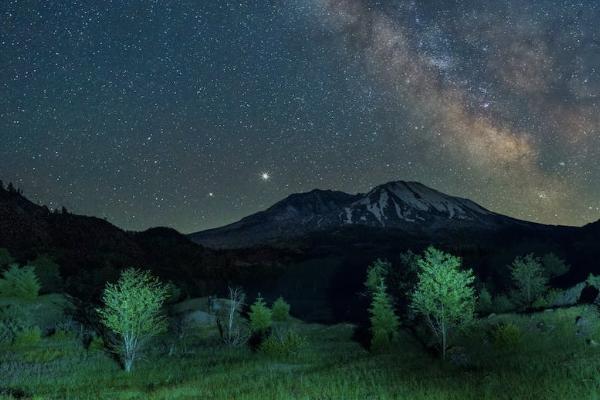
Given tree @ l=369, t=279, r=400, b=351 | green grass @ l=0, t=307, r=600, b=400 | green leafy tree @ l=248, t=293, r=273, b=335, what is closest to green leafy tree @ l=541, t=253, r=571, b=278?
green grass @ l=0, t=307, r=600, b=400

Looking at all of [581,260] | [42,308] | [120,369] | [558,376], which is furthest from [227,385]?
[581,260]

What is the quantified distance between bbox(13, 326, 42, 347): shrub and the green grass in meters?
0.87

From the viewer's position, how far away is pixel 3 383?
2527cm

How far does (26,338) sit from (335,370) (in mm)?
25636

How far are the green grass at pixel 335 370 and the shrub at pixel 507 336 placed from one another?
7.5 inches

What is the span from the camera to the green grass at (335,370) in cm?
2153

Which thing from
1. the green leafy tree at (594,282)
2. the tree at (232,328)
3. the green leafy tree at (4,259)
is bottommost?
the tree at (232,328)

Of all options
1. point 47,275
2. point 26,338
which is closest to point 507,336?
point 26,338

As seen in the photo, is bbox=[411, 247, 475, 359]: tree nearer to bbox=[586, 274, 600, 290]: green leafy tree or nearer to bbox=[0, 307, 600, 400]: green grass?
bbox=[0, 307, 600, 400]: green grass

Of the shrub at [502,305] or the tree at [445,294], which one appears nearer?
the tree at [445,294]

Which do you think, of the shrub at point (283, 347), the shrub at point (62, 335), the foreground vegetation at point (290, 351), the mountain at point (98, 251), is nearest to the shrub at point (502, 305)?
the foreground vegetation at point (290, 351)

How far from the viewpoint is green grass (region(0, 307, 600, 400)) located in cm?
2153

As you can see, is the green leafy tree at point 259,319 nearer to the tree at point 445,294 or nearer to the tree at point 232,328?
the tree at point 232,328

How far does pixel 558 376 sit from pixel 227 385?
53.4ft
